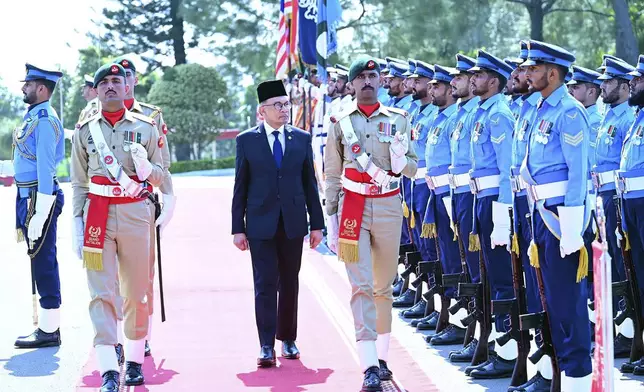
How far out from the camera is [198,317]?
11727 millimetres

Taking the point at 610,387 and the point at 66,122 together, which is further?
the point at 66,122

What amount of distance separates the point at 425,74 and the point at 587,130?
408 centimetres

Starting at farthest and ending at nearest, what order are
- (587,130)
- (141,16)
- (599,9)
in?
(141,16), (599,9), (587,130)

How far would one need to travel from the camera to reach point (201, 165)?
179 feet

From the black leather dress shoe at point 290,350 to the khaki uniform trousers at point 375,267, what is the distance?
1149 millimetres

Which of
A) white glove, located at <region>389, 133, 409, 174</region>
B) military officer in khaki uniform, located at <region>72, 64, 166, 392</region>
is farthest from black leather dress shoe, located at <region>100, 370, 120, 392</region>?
white glove, located at <region>389, 133, 409, 174</region>

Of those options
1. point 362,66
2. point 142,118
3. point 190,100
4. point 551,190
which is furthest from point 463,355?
point 190,100

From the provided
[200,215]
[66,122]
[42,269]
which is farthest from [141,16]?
[42,269]

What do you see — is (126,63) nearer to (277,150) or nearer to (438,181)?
(277,150)

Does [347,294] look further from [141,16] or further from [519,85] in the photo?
[141,16]

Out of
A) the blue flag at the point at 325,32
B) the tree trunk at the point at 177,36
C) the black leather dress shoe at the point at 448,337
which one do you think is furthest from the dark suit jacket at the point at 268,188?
the tree trunk at the point at 177,36

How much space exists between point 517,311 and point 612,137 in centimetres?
227

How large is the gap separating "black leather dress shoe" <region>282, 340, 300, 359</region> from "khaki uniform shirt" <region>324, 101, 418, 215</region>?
146 centimetres

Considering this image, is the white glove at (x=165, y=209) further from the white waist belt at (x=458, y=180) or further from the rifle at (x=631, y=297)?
the rifle at (x=631, y=297)
